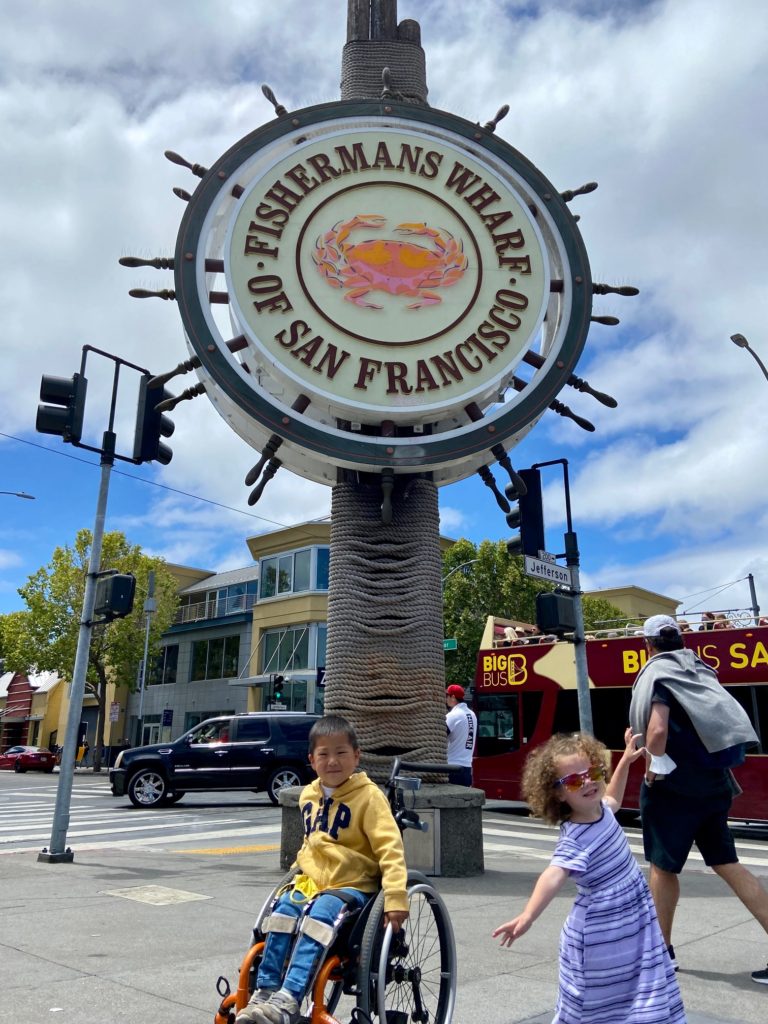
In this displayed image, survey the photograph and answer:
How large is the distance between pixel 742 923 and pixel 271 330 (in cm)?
569

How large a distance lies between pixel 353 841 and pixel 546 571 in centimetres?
940

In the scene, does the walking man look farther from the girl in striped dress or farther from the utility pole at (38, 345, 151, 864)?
the utility pole at (38, 345, 151, 864)

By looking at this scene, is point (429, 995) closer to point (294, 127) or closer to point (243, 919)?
point (243, 919)

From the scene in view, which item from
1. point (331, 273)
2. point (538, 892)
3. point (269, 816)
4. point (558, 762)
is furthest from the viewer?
point (269, 816)

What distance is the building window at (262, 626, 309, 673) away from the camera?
37.8 m

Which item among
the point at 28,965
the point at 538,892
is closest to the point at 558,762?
the point at 538,892

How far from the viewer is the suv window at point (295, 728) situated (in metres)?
18.0

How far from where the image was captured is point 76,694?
8.95m

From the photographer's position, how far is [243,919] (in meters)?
5.45

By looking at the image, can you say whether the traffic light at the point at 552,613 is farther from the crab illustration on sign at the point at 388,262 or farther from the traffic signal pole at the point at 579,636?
the crab illustration on sign at the point at 388,262

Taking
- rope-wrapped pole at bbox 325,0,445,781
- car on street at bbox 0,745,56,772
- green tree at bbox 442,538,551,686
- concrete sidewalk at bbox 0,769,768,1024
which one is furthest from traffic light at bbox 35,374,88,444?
car on street at bbox 0,745,56,772

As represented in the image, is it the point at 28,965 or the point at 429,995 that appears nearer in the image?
the point at 429,995

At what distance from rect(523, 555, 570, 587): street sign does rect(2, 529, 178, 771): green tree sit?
26962mm

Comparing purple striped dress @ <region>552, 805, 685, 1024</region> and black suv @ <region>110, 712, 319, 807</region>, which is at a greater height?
black suv @ <region>110, 712, 319, 807</region>
